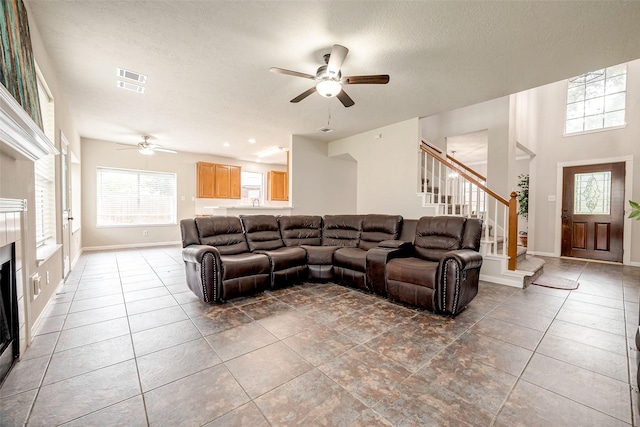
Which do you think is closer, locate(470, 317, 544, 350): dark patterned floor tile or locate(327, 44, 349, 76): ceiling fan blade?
locate(470, 317, 544, 350): dark patterned floor tile

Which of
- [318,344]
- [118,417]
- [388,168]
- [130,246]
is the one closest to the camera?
A: [118,417]

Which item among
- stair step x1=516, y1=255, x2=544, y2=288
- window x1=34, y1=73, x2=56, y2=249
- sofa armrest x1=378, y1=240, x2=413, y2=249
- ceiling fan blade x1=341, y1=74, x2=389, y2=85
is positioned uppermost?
ceiling fan blade x1=341, y1=74, x2=389, y2=85

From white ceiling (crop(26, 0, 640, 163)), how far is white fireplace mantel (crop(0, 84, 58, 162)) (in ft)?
3.93

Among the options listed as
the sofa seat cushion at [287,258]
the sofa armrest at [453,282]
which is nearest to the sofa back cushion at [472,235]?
the sofa armrest at [453,282]

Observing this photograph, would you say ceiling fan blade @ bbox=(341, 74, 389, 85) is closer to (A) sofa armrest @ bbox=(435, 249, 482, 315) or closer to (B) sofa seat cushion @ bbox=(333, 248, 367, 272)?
(A) sofa armrest @ bbox=(435, 249, 482, 315)

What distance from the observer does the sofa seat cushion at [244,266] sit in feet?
9.70

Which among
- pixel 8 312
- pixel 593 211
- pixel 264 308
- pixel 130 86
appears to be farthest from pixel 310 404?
pixel 593 211

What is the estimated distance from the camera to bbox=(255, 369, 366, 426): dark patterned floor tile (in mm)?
1323

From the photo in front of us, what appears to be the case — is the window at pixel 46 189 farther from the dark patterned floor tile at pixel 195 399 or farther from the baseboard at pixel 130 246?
the baseboard at pixel 130 246

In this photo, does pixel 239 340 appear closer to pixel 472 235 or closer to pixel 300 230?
pixel 300 230

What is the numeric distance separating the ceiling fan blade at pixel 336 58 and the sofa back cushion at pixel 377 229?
225 cm

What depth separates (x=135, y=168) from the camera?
6848 millimetres

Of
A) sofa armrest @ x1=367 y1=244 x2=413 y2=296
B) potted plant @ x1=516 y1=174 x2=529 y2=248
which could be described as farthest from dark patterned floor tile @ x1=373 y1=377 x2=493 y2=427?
potted plant @ x1=516 y1=174 x2=529 y2=248

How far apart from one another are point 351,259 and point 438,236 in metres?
1.17
